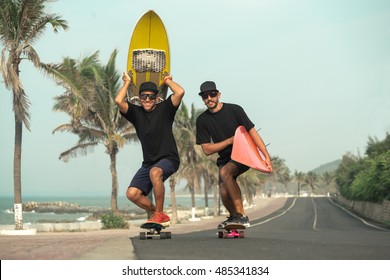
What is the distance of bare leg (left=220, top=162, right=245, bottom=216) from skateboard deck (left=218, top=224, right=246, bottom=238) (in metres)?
0.22

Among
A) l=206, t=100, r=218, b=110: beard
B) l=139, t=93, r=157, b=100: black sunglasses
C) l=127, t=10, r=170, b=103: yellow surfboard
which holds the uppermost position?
l=127, t=10, r=170, b=103: yellow surfboard

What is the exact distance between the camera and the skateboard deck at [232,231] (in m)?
8.25

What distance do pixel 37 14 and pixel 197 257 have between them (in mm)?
22605

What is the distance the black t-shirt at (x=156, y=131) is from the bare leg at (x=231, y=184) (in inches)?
29.0

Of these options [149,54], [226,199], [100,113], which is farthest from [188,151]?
[226,199]

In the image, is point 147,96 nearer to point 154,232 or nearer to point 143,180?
point 143,180

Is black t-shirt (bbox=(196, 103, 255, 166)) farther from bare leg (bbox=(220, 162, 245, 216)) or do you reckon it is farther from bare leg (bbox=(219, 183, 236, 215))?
bare leg (bbox=(219, 183, 236, 215))

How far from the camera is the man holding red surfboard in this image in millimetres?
8125

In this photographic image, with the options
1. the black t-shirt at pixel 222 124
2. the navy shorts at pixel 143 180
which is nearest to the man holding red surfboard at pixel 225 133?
the black t-shirt at pixel 222 124

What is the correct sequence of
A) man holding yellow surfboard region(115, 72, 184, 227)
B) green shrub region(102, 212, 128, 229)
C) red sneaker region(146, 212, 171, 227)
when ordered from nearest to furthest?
1. man holding yellow surfboard region(115, 72, 184, 227)
2. red sneaker region(146, 212, 171, 227)
3. green shrub region(102, 212, 128, 229)

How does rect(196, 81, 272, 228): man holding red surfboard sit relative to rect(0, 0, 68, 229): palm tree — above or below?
below

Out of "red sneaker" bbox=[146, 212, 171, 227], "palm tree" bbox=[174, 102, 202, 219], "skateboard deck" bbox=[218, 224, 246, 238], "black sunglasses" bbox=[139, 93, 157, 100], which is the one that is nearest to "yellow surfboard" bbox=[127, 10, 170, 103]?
"black sunglasses" bbox=[139, 93, 157, 100]

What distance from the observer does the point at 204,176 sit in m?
53.6

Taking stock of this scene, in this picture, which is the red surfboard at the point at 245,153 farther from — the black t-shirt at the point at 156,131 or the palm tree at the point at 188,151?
the palm tree at the point at 188,151
